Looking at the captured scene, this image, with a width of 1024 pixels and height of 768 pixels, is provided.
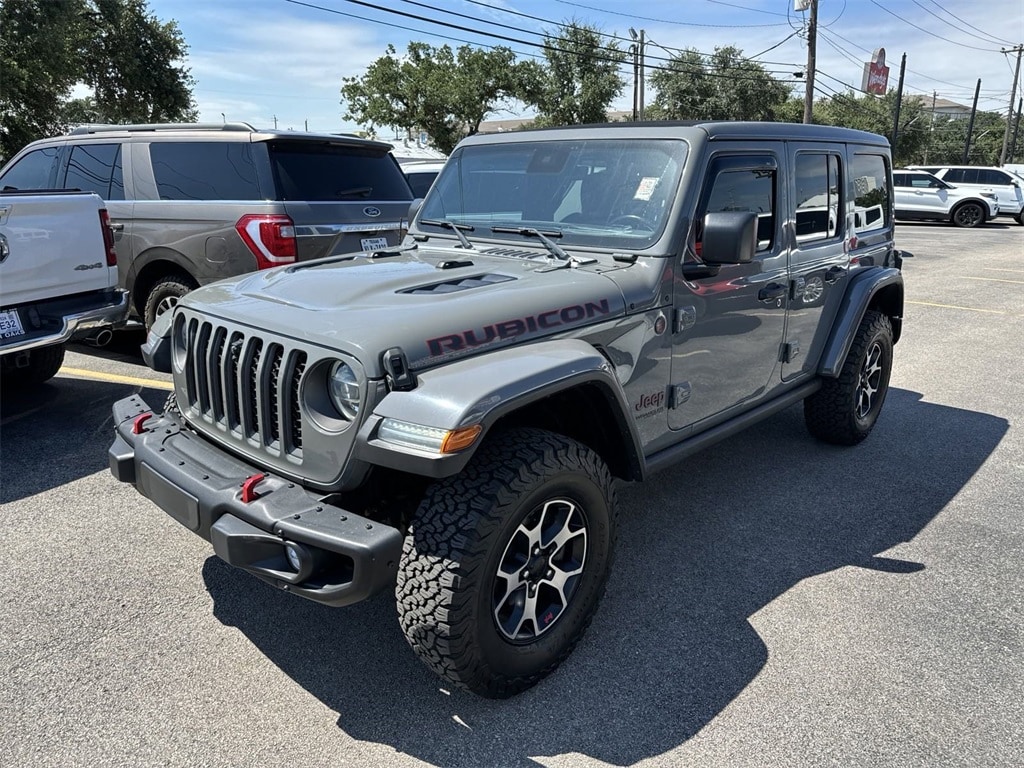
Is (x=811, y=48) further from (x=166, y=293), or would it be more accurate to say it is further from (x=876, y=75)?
(x=166, y=293)

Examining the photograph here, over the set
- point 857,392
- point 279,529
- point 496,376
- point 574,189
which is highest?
point 574,189

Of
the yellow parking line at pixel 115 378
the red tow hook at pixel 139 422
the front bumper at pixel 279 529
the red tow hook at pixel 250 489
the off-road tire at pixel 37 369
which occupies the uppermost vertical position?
the red tow hook at pixel 139 422

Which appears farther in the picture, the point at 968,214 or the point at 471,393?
the point at 968,214

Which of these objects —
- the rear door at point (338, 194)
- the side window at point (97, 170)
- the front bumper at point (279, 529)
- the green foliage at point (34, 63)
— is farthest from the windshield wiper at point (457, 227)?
the green foliage at point (34, 63)

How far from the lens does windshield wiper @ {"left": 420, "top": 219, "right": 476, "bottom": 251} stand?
367 centimetres

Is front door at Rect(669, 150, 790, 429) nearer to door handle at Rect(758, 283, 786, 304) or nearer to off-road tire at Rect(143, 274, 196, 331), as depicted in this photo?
door handle at Rect(758, 283, 786, 304)

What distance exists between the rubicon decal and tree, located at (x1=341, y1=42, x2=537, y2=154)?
34.6 m

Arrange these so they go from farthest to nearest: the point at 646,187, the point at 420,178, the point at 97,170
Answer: the point at 420,178
the point at 97,170
the point at 646,187

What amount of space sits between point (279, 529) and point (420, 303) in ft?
2.93

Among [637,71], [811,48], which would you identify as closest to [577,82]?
[637,71]

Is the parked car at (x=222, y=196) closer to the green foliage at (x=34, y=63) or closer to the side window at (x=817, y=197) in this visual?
the side window at (x=817, y=197)

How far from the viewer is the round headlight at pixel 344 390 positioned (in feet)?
7.79

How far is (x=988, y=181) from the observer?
23109 millimetres

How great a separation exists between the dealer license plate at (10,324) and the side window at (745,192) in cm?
401
